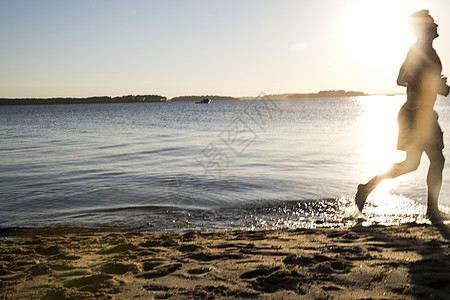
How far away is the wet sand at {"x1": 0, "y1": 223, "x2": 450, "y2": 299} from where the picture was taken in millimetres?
3078

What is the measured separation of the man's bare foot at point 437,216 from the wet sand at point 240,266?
505 mm

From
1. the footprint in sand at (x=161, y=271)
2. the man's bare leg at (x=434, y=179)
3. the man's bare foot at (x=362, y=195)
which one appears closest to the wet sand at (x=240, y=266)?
the footprint in sand at (x=161, y=271)

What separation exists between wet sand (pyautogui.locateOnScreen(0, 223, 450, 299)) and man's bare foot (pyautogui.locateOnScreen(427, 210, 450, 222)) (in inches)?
19.9

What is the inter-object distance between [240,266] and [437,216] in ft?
12.0

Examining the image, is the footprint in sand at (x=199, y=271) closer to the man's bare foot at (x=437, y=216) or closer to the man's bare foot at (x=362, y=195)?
the man's bare foot at (x=362, y=195)

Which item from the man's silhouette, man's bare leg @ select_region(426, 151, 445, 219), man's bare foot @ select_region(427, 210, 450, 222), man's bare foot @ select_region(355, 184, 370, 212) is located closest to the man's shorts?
the man's silhouette

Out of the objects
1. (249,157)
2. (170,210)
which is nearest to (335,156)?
(249,157)

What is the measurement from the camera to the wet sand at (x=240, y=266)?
308 cm

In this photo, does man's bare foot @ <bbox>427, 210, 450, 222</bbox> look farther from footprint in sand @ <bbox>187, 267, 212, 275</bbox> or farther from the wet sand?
footprint in sand @ <bbox>187, 267, 212, 275</bbox>

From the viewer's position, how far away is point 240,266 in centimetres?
370

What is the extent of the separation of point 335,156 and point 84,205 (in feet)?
30.8

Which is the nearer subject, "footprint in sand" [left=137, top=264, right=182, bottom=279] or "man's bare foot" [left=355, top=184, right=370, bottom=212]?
"footprint in sand" [left=137, top=264, right=182, bottom=279]

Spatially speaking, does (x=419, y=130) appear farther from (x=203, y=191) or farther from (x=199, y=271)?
(x=203, y=191)

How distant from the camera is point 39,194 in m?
8.77
